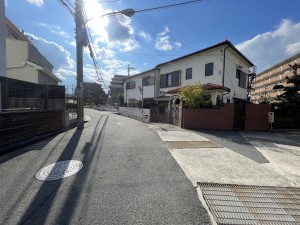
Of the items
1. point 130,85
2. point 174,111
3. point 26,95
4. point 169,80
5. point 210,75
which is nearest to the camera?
point 26,95

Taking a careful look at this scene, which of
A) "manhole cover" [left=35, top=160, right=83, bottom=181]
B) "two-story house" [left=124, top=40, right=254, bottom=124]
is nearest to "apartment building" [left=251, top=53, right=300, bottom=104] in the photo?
"two-story house" [left=124, top=40, right=254, bottom=124]

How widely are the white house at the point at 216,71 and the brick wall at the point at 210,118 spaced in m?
1.81

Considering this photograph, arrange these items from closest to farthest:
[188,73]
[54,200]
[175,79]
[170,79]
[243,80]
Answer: [54,200] < [188,73] < [243,80] < [175,79] < [170,79]

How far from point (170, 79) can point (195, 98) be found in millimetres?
9133

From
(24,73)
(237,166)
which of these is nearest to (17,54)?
(24,73)

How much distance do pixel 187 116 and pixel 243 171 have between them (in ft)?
25.7

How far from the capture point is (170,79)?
2128 centimetres

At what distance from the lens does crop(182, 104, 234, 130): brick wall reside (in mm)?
12523

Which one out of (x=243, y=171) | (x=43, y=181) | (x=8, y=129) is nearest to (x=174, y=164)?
(x=243, y=171)

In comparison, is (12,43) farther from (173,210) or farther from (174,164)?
(173,210)

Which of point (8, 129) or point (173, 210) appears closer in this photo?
point (173, 210)

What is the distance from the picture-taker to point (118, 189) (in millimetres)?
3660

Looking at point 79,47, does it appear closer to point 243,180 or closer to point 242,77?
point 243,180

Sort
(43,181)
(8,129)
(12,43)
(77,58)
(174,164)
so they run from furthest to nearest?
(12,43)
(77,58)
(8,129)
(174,164)
(43,181)
